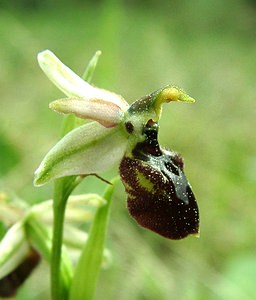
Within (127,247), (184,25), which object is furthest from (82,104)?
(184,25)

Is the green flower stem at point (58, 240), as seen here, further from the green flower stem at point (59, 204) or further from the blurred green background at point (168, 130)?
the blurred green background at point (168, 130)

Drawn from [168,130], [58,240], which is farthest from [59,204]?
[168,130]

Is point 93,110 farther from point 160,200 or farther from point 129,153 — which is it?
point 160,200

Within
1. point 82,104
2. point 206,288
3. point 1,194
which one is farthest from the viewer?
point 206,288

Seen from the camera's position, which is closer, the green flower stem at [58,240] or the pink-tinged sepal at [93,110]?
the pink-tinged sepal at [93,110]

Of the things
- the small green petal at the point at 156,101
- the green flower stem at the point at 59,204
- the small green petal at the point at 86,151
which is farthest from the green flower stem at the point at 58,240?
the small green petal at the point at 156,101

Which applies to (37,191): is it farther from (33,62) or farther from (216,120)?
(33,62)
